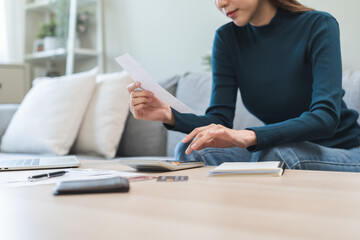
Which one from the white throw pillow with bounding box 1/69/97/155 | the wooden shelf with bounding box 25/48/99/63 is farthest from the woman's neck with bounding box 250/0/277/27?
the wooden shelf with bounding box 25/48/99/63

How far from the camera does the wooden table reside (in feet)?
1.56

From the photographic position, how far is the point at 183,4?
110 inches

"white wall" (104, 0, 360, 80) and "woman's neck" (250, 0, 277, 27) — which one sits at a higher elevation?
"woman's neck" (250, 0, 277, 27)

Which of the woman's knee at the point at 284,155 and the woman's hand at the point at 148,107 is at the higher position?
the woman's hand at the point at 148,107

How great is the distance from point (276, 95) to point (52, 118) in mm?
1261

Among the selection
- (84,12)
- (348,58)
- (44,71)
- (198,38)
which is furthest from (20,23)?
(348,58)

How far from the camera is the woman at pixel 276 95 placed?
45.1 inches

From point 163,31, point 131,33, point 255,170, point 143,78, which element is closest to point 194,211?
point 255,170

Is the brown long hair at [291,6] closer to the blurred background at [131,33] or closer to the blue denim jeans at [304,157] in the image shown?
the blue denim jeans at [304,157]

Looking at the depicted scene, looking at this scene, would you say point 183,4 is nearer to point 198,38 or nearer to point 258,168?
point 198,38

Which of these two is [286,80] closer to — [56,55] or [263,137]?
[263,137]

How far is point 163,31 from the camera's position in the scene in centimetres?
291

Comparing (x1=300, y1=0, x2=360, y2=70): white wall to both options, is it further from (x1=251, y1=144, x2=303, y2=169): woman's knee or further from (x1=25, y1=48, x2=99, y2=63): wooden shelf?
(x1=25, y1=48, x2=99, y2=63): wooden shelf

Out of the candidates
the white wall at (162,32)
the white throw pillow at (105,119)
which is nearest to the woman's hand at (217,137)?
the white throw pillow at (105,119)
